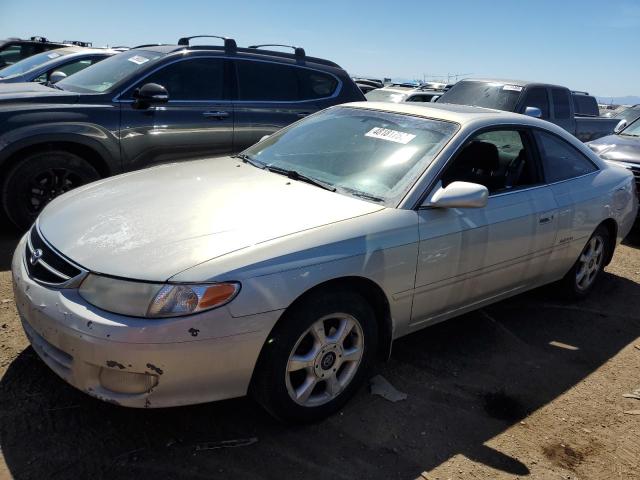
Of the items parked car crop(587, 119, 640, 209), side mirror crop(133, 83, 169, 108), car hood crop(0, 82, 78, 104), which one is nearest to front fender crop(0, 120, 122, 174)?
car hood crop(0, 82, 78, 104)

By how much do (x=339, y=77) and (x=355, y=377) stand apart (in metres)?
4.90

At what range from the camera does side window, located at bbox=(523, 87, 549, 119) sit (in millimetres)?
9328

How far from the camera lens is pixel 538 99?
31.3 ft

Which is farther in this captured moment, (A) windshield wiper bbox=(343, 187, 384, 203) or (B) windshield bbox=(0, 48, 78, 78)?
(B) windshield bbox=(0, 48, 78, 78)

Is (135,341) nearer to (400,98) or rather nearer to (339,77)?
(339,77)

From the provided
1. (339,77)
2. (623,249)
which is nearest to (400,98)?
(339,77)

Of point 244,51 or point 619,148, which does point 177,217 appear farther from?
point 619,148

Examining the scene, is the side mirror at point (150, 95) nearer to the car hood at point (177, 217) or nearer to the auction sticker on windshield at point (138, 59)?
the auction sticker on windshield at point (138, 59)

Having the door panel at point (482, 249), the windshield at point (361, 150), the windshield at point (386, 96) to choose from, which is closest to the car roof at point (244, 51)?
the windshield at point (361, 150)

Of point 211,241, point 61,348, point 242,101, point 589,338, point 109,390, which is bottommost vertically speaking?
point 589,338

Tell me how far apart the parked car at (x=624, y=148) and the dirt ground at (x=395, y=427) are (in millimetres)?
3996

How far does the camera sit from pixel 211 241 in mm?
2543

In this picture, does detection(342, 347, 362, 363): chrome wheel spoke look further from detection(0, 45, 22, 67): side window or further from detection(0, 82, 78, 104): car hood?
detection(0, 45, 22, 67): side window

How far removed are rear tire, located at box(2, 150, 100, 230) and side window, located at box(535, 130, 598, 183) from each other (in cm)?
388
